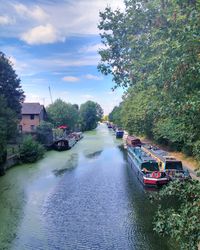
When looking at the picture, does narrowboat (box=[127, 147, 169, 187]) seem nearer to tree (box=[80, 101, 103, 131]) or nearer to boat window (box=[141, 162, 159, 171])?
boat window (box=[141, 162, 159, 171])

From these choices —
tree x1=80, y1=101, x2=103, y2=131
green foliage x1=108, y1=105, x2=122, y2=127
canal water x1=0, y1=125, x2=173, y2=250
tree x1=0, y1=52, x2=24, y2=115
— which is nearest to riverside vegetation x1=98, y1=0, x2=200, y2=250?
canal water x1=0, y1=125, x2=173, y2=250

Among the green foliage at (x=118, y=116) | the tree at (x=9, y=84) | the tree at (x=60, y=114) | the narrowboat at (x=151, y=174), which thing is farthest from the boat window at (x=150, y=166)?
the tree at (x=60, y=114)

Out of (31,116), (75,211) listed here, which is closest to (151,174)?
(75,211)

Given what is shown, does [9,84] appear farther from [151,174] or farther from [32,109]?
[151,174]

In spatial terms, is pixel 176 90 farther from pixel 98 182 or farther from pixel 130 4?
pixel 98 182

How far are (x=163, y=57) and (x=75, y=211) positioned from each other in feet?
44.3

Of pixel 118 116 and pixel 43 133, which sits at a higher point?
pixel 118 116

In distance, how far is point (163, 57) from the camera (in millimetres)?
9875

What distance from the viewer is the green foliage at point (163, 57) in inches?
336

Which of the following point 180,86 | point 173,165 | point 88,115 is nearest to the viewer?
point 180,86

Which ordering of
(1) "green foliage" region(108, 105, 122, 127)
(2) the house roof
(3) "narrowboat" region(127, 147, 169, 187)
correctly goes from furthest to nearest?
1. (1) "green foliage" region(108, 105, 122, 127)
2. (2) the house roof
3. (3) "narrowboat" region(127, 147, 169, 187)

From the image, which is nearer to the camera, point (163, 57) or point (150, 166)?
point (163, 57)

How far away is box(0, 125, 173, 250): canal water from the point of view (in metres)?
15.9

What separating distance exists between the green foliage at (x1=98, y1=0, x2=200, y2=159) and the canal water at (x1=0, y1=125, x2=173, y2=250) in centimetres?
572
